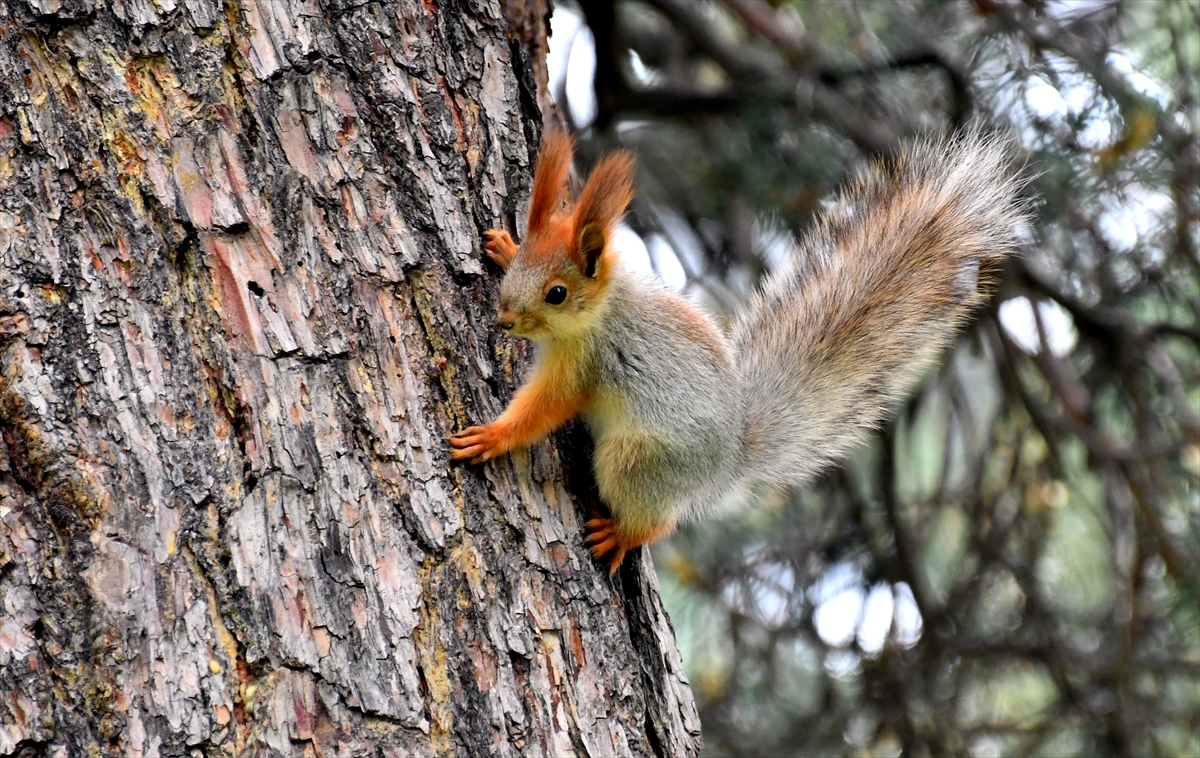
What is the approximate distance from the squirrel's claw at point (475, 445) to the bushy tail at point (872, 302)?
718mm

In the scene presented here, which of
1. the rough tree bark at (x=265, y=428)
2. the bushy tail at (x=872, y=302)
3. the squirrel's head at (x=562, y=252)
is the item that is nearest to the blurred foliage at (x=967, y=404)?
the bushy tail at (x=872, y=302)

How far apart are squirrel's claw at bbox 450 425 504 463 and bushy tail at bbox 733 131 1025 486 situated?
718 millimetres

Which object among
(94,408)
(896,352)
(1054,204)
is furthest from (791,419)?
(94,408)

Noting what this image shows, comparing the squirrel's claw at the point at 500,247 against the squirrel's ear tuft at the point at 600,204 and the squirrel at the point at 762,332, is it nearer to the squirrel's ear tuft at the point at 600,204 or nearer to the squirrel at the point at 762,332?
the squirrel at the point at 762,332

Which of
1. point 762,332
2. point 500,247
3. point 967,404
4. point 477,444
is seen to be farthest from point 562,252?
point 967,404

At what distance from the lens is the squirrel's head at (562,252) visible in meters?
1.61

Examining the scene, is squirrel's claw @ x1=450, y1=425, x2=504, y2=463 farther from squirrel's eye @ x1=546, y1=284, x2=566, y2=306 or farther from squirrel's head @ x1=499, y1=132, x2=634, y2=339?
squirrel's eye @ x1=546, y1=284, x2=566, y2=306

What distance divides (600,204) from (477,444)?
17.7 inches

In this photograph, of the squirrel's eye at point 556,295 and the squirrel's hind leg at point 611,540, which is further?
the squirrel's eye at point 556,295

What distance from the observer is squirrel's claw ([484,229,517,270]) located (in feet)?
5.26

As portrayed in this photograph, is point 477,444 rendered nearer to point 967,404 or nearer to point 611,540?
point 611,540

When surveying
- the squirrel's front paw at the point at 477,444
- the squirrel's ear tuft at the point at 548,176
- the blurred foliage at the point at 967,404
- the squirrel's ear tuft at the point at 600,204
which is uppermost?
the squirrel's ear tuft at the point at 548,176

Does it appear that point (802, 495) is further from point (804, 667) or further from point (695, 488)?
point (695, 488)

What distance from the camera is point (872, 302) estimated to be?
2.03 m
